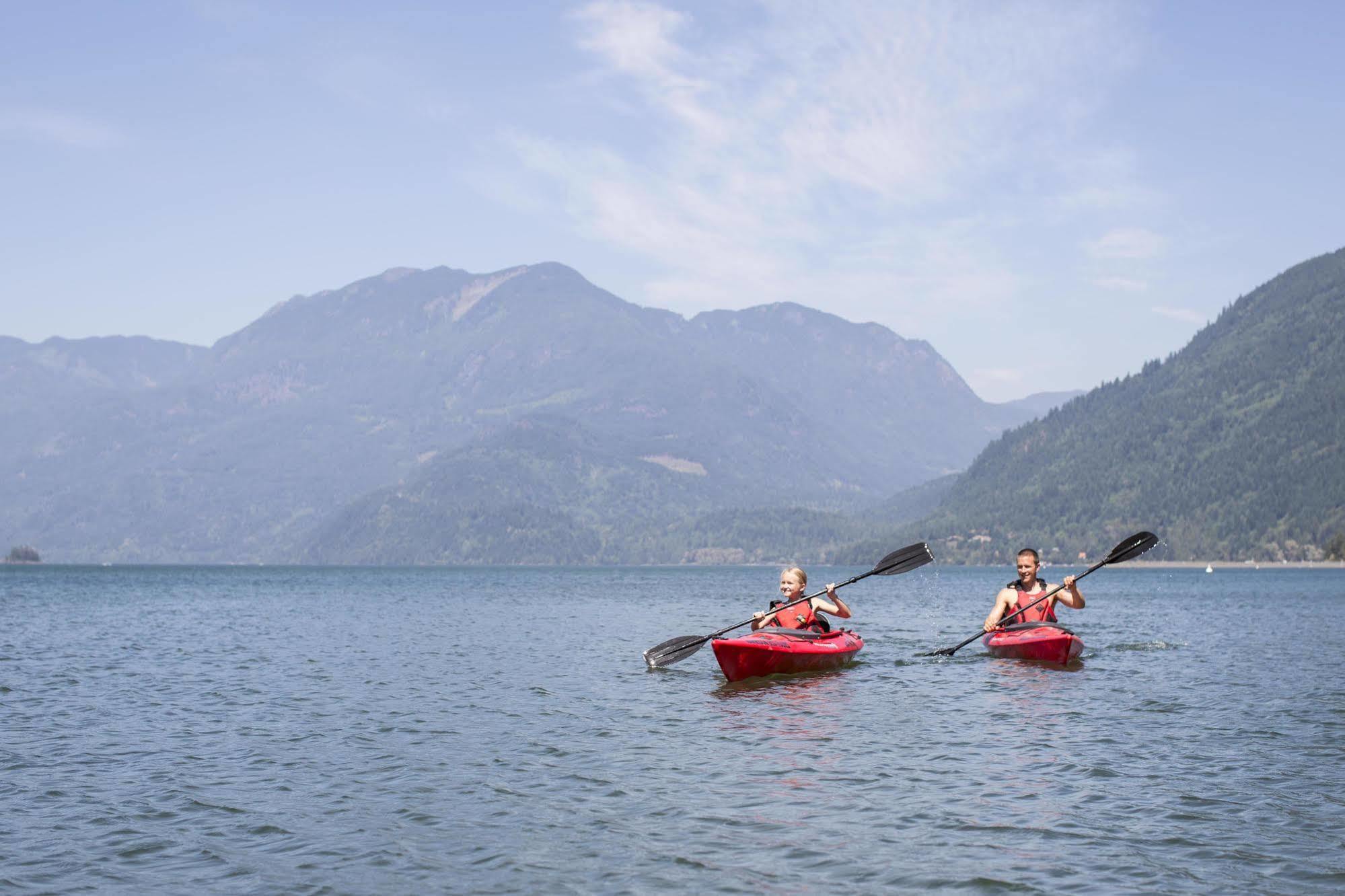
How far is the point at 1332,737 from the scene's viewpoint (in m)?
23.3

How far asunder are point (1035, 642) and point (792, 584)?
8161 mm

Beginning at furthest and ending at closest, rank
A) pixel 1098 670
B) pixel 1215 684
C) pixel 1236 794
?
pixel 1098 670 → pixel 1215 684 → pixel 1236 794

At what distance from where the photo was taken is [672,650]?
35750 millimetres

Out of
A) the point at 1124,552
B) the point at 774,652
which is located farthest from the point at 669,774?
the point at 1124,552

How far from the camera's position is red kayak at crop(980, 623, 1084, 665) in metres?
35.5

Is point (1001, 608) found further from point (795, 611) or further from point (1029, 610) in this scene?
point (795, 611)

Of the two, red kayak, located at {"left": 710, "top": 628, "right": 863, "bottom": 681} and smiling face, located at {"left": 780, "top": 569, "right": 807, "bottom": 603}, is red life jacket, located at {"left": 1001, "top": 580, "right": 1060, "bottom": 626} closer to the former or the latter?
red kayak, located at {"left": 710, "top": 628, "right": 863, "bottom": 681}

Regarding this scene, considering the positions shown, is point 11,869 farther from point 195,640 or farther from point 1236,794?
point 195,640

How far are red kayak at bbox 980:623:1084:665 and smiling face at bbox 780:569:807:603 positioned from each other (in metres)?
6.69

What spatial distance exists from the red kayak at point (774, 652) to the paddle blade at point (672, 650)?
115 inches

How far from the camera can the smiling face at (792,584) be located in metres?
32.5

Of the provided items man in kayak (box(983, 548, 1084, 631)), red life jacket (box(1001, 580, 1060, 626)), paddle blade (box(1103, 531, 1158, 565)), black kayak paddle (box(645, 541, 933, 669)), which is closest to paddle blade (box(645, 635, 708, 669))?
black kayak paddle (box(645, 541, 933, 669))

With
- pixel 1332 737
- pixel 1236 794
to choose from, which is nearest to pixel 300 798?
pixel 1236 794

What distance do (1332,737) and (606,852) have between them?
15.5 m
